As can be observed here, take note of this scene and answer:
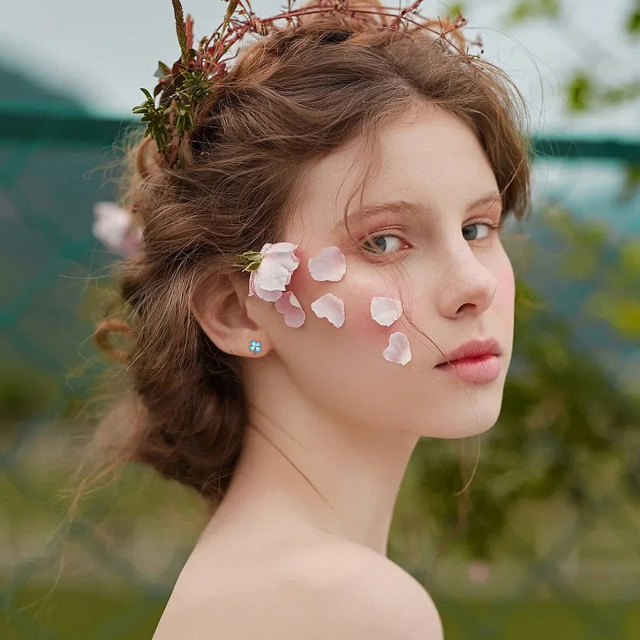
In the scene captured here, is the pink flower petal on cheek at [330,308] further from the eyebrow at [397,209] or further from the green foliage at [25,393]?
the green foliage at [25,393]

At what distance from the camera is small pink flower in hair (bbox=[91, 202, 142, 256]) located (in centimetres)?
153

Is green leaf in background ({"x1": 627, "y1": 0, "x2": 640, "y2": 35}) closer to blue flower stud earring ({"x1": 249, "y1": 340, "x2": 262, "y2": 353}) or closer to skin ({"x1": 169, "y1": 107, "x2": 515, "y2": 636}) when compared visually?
skin ({"x1": 169, "y1": 107, "x2": 515, "y2": 636})

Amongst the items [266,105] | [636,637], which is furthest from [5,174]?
[636,637]

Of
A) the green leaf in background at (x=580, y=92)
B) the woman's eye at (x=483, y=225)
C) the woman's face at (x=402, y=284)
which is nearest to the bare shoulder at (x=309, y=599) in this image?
the woman's face at (x=402, y=284)

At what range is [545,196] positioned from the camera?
1.75 m

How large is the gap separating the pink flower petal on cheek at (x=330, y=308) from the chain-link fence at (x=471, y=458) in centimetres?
64

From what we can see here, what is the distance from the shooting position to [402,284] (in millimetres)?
1077

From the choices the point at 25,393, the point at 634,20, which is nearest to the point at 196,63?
the point at 25,393

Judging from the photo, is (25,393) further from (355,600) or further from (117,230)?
(355,600)

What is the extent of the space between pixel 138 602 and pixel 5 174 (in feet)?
2.78

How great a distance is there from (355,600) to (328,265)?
39 cm

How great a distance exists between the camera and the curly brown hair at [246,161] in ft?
3.64

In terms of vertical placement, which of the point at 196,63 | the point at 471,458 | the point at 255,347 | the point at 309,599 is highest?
the point at 196,63

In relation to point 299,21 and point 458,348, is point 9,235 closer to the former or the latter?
point 299,21
